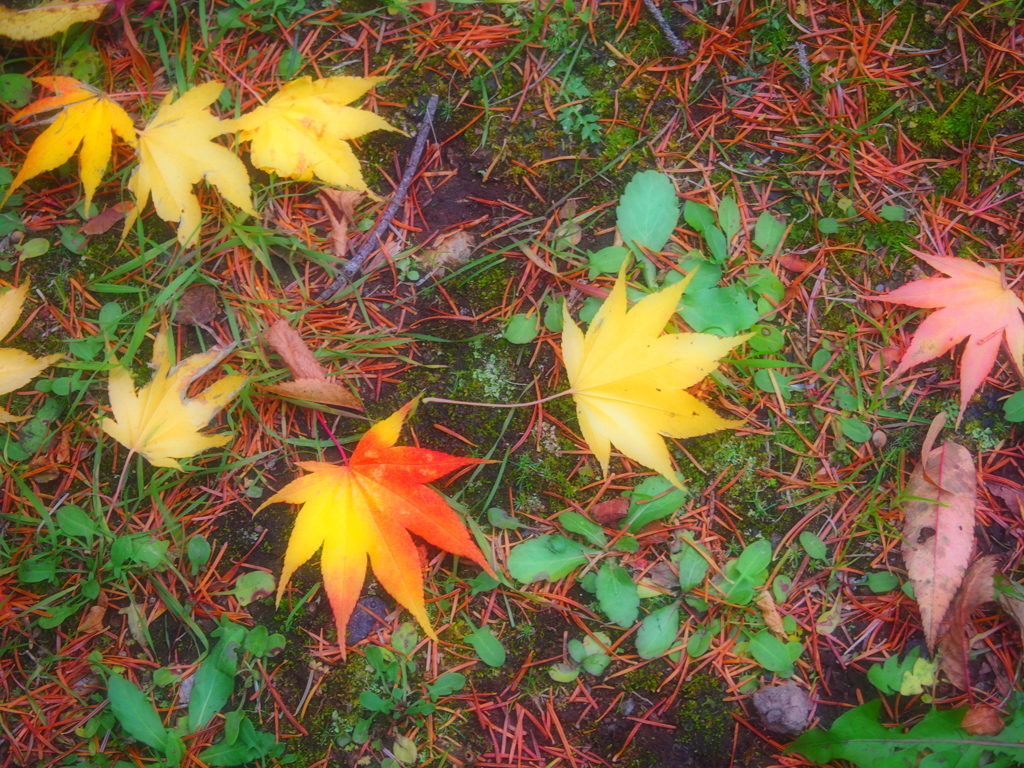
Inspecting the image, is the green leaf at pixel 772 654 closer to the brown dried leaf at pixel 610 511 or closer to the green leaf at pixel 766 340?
the brown dried leaf at pixel 610 511

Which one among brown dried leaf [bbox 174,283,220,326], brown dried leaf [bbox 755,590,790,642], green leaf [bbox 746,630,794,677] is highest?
brown dried leaf [bbox 174,283,220,326]

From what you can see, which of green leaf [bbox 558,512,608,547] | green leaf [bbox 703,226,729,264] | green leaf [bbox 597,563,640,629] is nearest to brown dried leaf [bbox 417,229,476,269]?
green leaf [bbox 703,226,729,264]

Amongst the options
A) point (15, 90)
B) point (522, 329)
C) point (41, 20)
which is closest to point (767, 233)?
point (522, 329)

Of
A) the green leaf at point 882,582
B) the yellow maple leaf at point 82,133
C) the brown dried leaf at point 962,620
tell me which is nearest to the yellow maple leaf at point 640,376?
the green leaf at point 882,582

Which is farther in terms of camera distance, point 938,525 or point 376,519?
point 938,525

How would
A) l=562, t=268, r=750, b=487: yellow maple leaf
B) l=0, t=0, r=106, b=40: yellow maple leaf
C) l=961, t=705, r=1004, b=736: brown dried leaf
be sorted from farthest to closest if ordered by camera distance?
1. l=0, t=0, r=106, b=40: yellow maple leaf
2. l=961, t=705, r=1004, b=736: brown dried leaf
3. l=562, t=268, r=750, b=487: yellow maple leaf

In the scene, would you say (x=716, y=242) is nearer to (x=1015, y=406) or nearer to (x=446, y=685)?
(x=1015, y=406)

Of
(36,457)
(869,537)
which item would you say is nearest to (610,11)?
(869,537)

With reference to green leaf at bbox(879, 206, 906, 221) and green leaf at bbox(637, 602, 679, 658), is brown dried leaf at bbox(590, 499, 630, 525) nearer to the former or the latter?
green leaf at bbox(637, 602, 679, 658)
